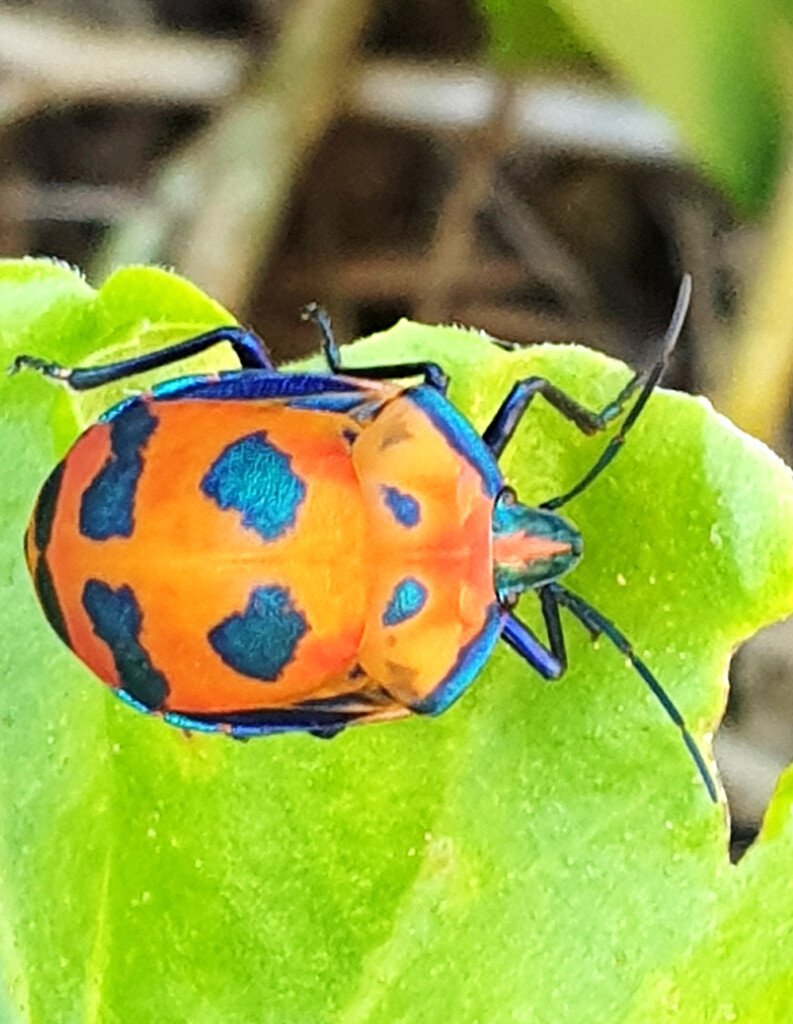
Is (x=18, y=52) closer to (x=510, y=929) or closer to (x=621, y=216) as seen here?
(x=621, y=216)

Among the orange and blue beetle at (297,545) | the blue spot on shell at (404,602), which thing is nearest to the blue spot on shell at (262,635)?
the orange and blue beetle at (297,545)

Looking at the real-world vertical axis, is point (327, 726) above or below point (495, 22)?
below

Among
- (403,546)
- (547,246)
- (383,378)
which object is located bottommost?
(547,246)

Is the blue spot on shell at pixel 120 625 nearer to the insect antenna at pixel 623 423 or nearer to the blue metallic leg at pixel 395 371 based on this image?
the blue metallic leg at pixel 395 371

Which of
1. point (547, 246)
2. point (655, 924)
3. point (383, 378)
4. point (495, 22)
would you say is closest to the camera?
point (655, 924)

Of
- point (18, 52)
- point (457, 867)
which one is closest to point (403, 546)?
point (457, 867)

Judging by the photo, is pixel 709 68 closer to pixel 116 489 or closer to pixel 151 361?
pixel 151 361

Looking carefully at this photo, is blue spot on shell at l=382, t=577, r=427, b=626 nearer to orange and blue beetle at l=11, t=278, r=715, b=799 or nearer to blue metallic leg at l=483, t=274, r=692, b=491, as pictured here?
orange and blue beetle at l=11, t=278, r=715, b=799
